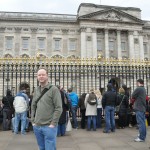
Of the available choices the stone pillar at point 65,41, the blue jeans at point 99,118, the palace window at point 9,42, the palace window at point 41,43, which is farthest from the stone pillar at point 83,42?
the blue jeans at point 99,118

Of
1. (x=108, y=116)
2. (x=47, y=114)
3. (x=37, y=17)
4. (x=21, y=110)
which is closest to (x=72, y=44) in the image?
(x=37, y=17)

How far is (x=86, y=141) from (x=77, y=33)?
41.0 m

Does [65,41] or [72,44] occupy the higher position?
[65,41]

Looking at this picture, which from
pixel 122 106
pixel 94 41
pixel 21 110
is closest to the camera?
pixel 21 110

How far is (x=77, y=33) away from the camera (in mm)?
47562

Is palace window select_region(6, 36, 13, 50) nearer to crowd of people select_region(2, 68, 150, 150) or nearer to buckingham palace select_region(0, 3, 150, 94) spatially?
buckingham palace select_region(0, 3, 150, 94)

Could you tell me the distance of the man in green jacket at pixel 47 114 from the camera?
4148 millimetres

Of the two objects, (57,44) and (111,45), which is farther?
(111,45)

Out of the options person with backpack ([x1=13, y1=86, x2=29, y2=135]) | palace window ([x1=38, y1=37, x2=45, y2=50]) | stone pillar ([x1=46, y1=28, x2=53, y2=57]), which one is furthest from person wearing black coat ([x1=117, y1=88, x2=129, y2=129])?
palace window ([x1=38, y1=37, x2=45, y2=50])

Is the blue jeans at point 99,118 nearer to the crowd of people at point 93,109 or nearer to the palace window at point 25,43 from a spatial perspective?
the crowd of people at point 93,109

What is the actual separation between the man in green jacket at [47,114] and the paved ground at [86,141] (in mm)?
2834

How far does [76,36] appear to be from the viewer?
156 feet

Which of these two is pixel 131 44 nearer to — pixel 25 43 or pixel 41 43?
pixel 41 43

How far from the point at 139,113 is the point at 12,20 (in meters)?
41.8
